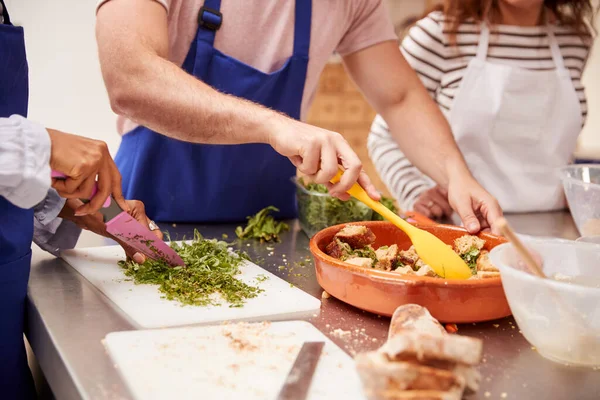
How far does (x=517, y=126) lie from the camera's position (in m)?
2.16

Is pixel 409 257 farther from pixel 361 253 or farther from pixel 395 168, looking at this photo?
pixel 395 168

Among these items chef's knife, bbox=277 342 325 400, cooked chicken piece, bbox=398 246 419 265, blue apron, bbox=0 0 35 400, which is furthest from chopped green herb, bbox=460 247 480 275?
blue apron, bbox=0 0 35 400

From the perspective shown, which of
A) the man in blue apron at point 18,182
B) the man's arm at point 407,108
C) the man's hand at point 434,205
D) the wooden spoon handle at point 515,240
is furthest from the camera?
the man's hand at point 434,205

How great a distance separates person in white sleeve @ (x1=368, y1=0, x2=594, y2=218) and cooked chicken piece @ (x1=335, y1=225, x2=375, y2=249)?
0.90m

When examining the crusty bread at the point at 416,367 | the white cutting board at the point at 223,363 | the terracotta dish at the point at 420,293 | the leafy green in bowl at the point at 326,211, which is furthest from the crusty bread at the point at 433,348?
the leafy green in bowl at the point at 326,211

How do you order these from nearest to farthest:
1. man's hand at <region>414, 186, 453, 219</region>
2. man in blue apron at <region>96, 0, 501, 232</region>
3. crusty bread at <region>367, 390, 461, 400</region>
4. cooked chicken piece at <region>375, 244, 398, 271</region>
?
crusty bread at <region>367, 390, 461, 400</region> → cooked chicken piece at <region>375, 244, 398, 271</region> → man in blue apron at <region>96, 0, 501, 232</region> → man's hand at <region>414, 186, 453, 219</region>

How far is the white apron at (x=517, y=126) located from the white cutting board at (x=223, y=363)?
4.58 ft

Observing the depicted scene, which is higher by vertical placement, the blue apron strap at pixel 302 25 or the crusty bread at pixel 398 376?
the blue apron strap at pixel 302 25

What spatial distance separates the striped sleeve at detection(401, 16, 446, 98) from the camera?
2.10m

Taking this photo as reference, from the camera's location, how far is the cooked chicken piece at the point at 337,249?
3.76 feet

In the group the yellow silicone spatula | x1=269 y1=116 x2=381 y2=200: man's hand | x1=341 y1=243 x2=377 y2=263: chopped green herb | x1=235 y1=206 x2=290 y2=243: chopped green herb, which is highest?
x1=269 y1=116 x2=381 y2=200: man's hand

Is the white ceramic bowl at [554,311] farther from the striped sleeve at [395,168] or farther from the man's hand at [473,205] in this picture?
the striped sleeve at [395,168]

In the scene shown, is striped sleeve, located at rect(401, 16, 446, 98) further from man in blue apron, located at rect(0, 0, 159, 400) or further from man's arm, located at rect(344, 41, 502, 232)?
man in blue apron, located at rect(0, 0, 159, 400)

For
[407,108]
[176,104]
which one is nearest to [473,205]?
[407,108]
